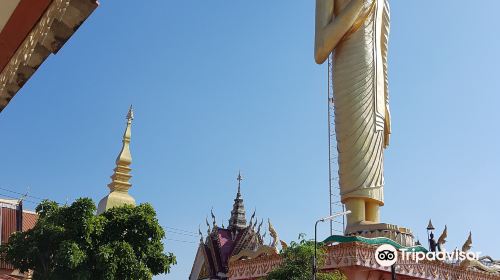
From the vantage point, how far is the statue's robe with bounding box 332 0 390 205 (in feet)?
50.1

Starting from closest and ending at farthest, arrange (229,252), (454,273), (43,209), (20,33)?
(20,33) < (43,209) < (454,273) < (229,252)

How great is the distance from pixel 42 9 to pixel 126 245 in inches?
370

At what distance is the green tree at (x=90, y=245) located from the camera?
10.8 meters

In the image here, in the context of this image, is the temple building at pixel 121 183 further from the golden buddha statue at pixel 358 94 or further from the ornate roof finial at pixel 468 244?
the ornate roof finial at pixel 468 244

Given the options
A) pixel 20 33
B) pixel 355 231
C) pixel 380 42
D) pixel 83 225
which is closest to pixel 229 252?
pixel 355 231

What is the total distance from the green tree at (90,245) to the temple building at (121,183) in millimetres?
5557

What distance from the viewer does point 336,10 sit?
1705 cm

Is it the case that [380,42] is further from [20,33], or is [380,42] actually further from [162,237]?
[20,33]

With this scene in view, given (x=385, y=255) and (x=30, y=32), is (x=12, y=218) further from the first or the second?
(x=30, y=32)

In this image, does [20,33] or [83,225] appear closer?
[20,33]

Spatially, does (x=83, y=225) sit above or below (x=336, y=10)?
below

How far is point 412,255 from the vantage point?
12.3 m

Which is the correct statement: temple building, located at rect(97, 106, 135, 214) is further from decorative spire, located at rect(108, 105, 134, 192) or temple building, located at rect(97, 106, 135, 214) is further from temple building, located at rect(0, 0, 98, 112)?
temple building, located at rect(0, 0, 98, 112)

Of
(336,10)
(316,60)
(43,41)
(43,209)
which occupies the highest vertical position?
(336,10)
